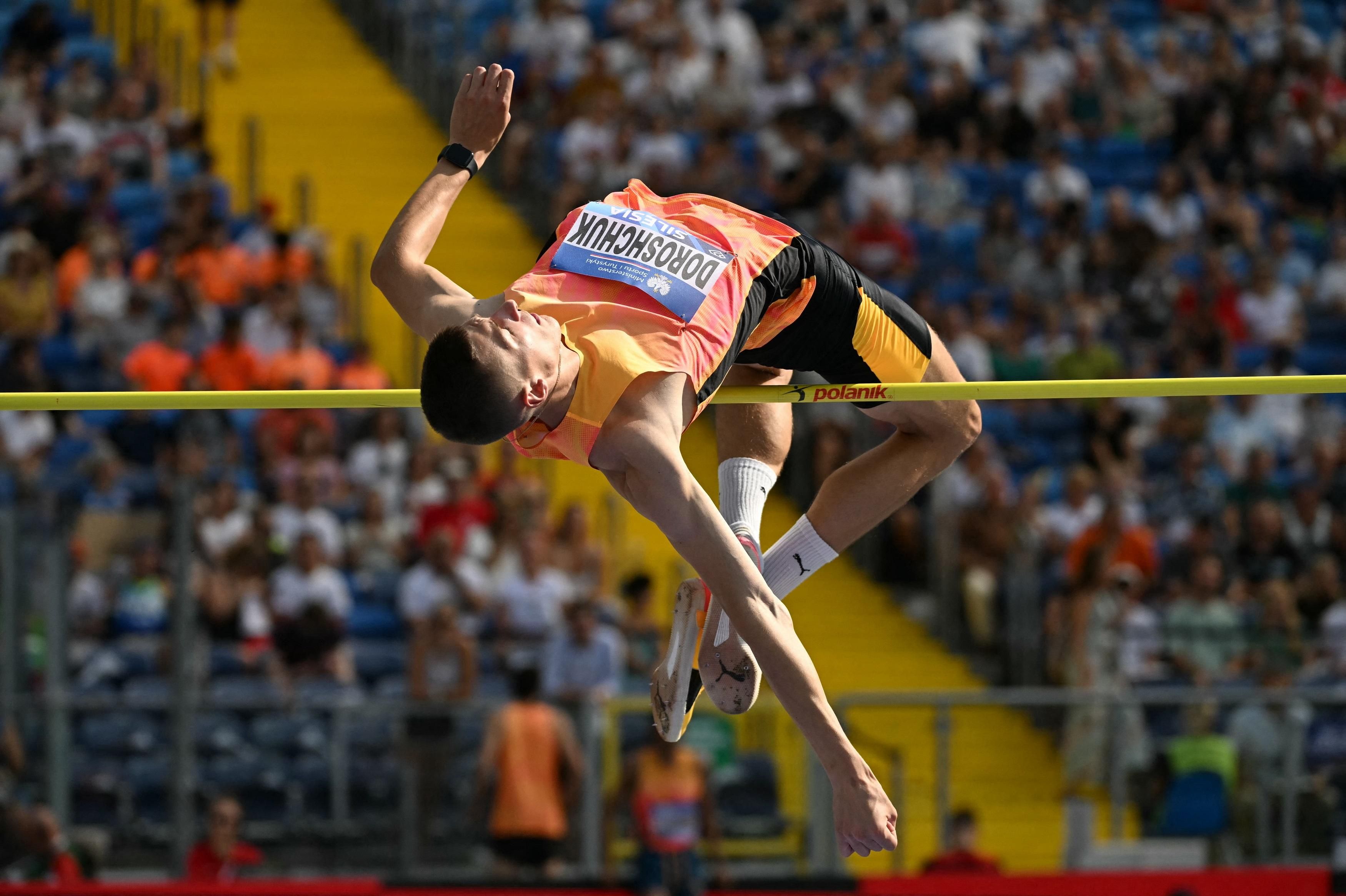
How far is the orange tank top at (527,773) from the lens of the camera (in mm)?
9148

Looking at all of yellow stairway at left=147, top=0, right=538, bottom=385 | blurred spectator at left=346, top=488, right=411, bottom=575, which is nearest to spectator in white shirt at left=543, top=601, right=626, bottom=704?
blurred spectator at left=346, top=488, right=411, bottom=575

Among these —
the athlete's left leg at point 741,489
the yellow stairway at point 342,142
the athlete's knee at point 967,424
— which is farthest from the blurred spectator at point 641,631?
the athlete's knee at point 967,424

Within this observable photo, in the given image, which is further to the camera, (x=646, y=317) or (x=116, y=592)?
(x=116, y=592)

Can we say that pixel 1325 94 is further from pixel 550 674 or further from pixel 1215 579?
pixel 550 674

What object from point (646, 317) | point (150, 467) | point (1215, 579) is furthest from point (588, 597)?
point (646, 317)

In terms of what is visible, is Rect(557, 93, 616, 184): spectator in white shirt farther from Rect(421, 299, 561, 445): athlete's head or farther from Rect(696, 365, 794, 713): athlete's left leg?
Rect(421, 299, 561, 445): athlete's head

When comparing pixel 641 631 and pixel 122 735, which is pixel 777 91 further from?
pixel 122 735

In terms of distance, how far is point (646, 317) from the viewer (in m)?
4.49

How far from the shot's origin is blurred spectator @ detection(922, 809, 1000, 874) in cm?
915

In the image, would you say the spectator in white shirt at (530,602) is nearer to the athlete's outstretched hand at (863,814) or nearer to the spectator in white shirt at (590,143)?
the spectator in white shirt at (590,143)

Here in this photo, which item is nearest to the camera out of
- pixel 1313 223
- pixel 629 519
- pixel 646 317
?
pixel 646 317

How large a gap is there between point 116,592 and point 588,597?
241 centimetres

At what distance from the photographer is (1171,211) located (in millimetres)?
13844

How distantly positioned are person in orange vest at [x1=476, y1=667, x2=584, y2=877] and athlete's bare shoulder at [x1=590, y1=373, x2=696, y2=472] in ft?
16.3
